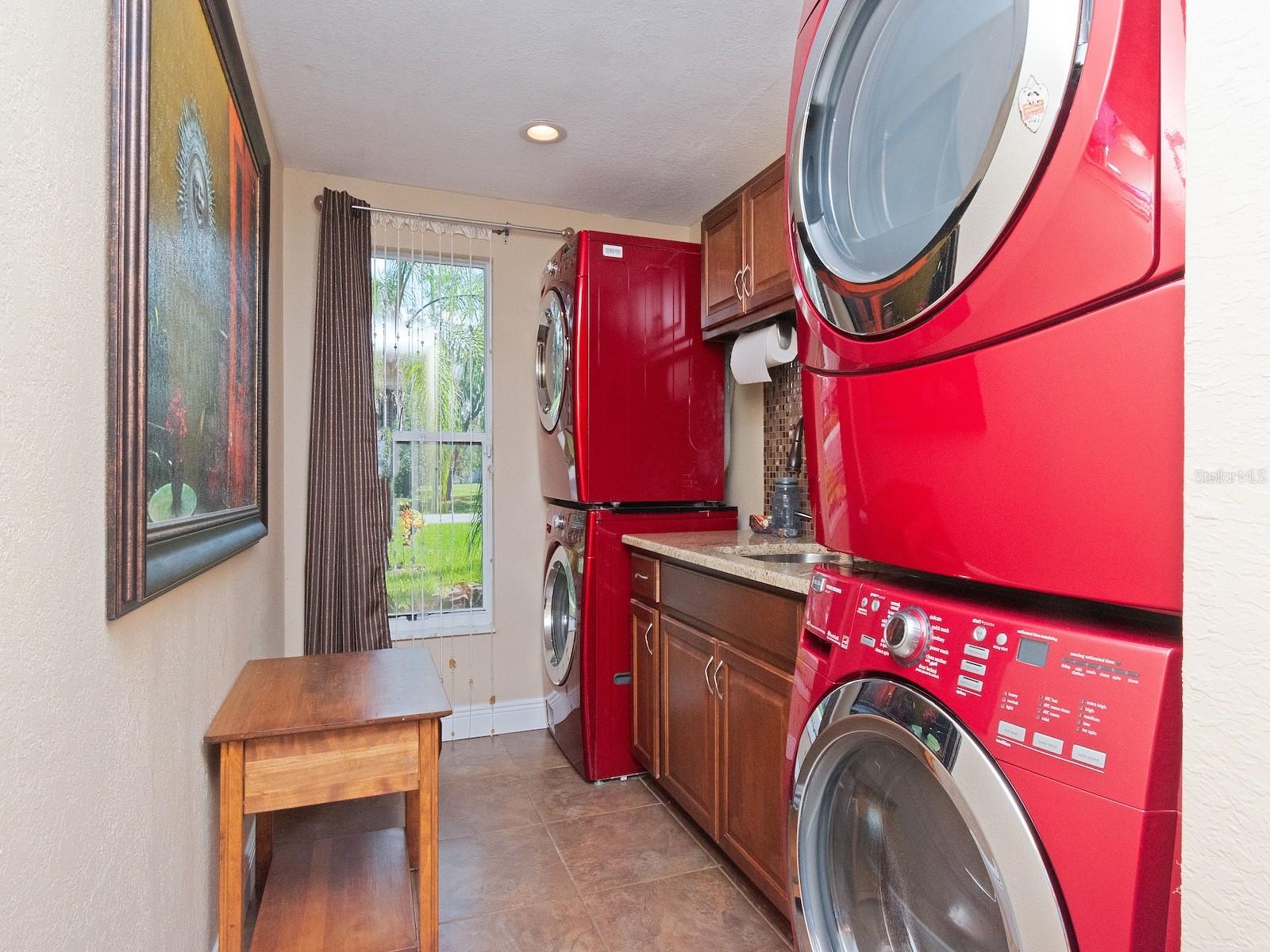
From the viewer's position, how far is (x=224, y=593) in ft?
5.64

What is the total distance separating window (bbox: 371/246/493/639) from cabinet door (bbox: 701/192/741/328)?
112cm

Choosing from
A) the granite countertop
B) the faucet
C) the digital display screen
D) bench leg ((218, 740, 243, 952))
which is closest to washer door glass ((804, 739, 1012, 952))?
the digital display screen

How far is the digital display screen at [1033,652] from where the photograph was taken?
742mm

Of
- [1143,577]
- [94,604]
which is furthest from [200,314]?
[1143,577]

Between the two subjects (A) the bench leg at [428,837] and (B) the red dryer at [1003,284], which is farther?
(A) the bench leg at [428,837]

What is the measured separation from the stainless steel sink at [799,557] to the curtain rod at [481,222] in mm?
1848

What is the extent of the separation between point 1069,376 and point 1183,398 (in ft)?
0.39

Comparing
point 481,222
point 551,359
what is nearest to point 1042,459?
point 551,359

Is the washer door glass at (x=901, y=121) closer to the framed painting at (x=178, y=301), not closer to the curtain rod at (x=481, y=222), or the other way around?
the framed painting at (x=178, y=301)

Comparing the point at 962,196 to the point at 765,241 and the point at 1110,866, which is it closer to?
the point at 1110,866

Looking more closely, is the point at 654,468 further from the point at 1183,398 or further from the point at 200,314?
the point at 1183,398

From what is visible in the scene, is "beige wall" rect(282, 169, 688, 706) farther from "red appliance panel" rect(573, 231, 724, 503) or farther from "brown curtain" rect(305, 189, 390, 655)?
"red appliance panel" rect(573, 231, 724, 503)

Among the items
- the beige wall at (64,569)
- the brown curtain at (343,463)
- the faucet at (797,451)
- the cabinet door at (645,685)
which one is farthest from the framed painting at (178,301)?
the faucet at (797,451)

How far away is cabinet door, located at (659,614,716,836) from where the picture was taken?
2.19 meters
